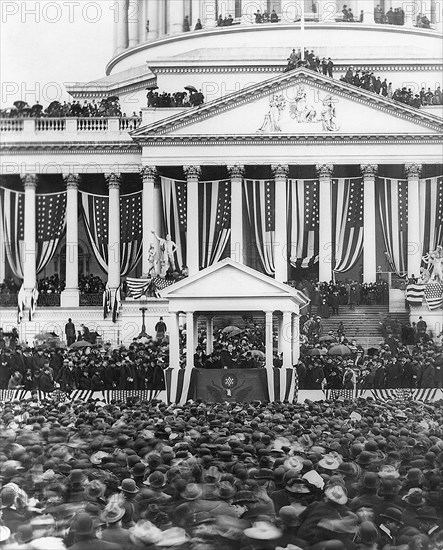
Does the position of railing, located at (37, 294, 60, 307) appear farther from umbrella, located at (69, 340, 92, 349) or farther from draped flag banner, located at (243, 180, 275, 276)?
draped flag banner, located at (243, 180, 275, 276)

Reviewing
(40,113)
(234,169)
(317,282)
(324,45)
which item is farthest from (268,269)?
(324,45)

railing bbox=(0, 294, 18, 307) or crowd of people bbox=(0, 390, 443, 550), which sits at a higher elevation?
railing bbox=(0, 294, 18, 307)

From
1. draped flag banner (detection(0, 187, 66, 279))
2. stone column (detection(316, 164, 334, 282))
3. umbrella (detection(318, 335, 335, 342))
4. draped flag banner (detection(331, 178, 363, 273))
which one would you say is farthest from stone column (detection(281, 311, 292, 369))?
draped flag banner (detection(0, 187, 66, 279))

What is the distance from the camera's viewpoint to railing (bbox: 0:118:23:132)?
22.6 metres

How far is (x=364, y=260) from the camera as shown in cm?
2250

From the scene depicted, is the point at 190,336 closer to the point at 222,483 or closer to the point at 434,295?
the point at 434,295

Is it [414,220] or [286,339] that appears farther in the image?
[414,220]

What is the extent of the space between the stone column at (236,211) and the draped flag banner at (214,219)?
129mm

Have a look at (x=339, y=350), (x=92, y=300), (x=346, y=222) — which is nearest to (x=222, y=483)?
(x=339, y=350)

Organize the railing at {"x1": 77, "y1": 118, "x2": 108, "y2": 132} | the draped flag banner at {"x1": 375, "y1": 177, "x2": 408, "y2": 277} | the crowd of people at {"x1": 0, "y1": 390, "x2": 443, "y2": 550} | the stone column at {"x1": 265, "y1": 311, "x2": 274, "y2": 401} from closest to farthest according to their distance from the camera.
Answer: the crowd of people at {"x1": 0, "y1": 390, "x2": 443, "y2": 550}
the stone column at {"x1": 265, "y1": 311, "x2": 274, "y2": 401}
the draped flag banner at {"x1": 375, "y1": 177, "x2": 408, "y2": 277}
the railing at {"x1": 77, "y1": 118, "x2": 108, "y2": 132}

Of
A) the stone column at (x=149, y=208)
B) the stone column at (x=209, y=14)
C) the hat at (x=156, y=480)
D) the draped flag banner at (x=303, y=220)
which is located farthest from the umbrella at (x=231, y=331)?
the stone column at (x=209, y=14)

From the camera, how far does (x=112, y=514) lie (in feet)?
35.3

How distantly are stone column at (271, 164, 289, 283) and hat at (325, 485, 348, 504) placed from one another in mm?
11305

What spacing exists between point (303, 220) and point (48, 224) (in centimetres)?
639
